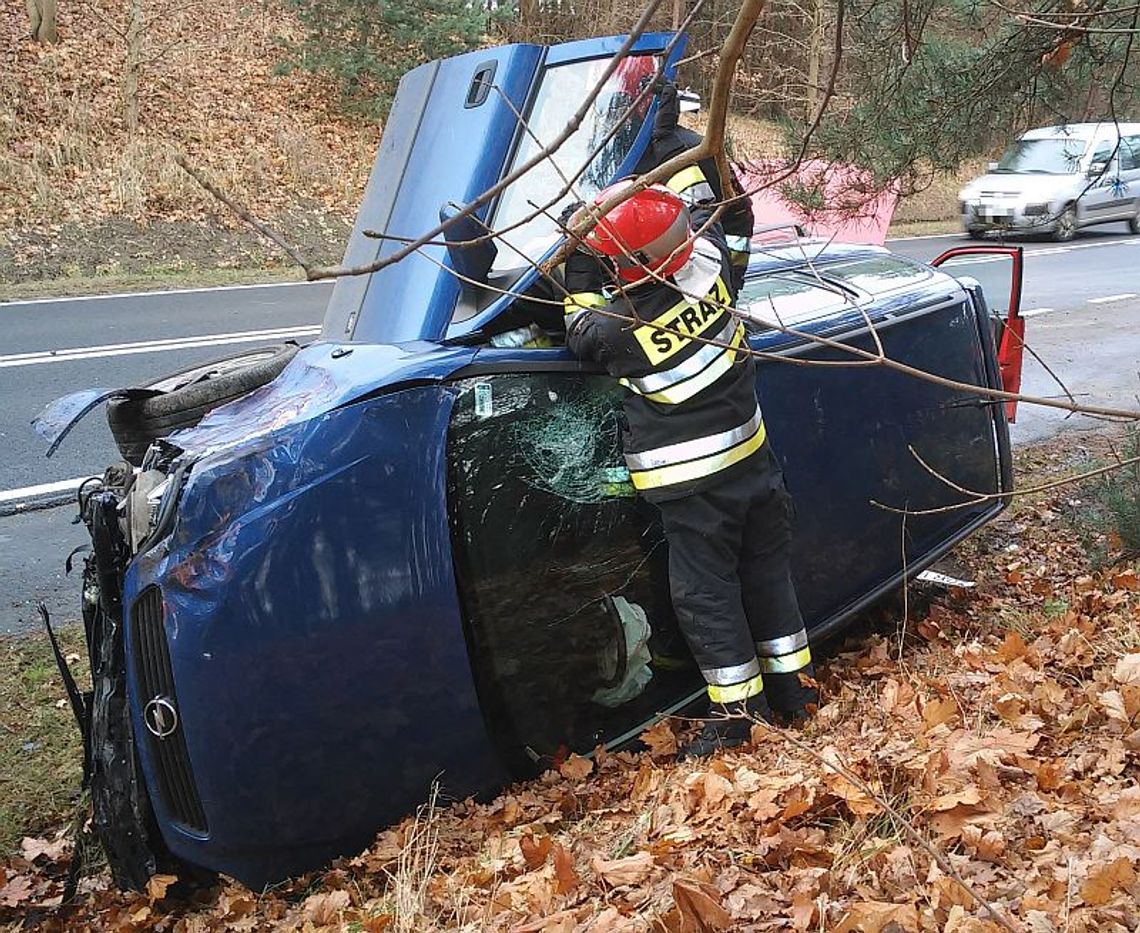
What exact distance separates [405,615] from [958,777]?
1.41 meters

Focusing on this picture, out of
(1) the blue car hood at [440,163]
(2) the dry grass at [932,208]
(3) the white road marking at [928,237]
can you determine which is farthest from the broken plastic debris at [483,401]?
(2) the dry grass at [932,208]

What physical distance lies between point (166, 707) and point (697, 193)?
2081 millimetres

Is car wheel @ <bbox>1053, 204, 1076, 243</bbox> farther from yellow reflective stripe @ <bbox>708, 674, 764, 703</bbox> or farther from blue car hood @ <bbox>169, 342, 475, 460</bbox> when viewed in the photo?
blue car hood @ <bbox>169, 342, 475, 460</bbox>

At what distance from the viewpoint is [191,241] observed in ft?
48.6

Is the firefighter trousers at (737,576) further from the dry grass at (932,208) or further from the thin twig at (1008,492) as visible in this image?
the dry grass at (932,208)

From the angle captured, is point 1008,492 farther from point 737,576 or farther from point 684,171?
point 684,171

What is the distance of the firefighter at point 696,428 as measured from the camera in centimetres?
310

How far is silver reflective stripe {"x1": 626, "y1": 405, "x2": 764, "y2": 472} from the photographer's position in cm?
316

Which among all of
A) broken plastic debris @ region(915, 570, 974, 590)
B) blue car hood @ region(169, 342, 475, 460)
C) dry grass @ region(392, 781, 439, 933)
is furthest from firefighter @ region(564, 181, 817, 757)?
broken plastic debris @ region(915, 570, 974, 590)

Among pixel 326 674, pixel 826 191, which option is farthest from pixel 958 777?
pixel 826 191

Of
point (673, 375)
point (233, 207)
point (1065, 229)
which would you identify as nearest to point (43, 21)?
point (1065, 229)

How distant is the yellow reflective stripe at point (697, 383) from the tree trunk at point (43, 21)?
18.0m

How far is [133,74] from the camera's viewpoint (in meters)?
16.5

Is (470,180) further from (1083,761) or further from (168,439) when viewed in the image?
(1083,761)
